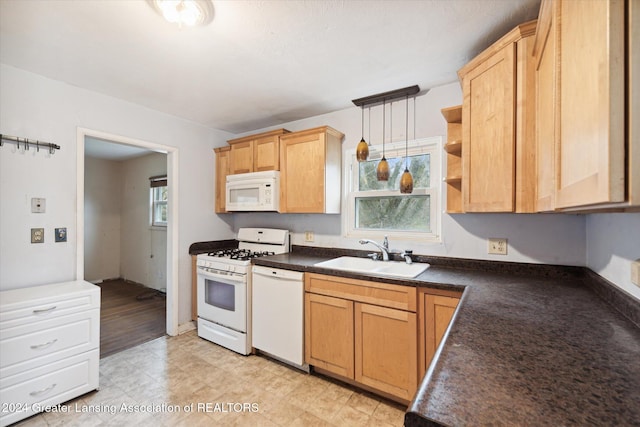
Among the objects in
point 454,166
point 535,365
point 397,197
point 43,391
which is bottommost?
point 43,391

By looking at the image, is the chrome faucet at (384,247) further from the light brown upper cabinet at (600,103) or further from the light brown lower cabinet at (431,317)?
the light brown upper cabinet at (600,103)

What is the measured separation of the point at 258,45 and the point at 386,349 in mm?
2137

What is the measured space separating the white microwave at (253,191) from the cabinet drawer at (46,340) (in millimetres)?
1529

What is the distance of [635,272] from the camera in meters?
0.99

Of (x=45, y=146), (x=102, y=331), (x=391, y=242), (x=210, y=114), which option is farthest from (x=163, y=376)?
(x=210, y=114)

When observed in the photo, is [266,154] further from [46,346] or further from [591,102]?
[591,102]

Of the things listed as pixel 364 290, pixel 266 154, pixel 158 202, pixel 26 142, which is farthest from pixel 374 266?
pixel 158 202

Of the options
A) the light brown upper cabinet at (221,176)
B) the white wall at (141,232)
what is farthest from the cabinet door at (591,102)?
the white wall at (141,232)

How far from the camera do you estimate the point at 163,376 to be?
85.9 inches

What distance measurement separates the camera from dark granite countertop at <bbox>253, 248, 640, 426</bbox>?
0.51 m

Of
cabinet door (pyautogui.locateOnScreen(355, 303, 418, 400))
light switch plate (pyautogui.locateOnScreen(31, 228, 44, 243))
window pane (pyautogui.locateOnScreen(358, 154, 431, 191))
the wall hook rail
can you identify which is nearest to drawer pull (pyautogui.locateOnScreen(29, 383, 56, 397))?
light switch plate (pyautogui.locateOnScreen(31, 228, 44, 243))

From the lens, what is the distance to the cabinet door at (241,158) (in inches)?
119

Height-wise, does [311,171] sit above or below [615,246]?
above

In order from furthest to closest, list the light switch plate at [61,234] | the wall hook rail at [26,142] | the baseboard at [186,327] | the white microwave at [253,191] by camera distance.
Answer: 1. the baseboard at [186,327]
2. the white microwave at [253,191]
3. the light switch plate at [61,234]
4. the wall hook rail at [26,142]
